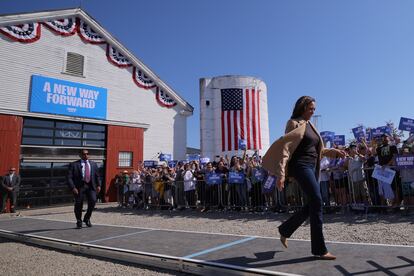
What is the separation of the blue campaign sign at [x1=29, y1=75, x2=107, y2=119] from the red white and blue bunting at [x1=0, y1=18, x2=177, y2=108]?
2319 mm

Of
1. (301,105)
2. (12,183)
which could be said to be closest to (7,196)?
(12,183)

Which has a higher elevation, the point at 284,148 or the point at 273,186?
the point at 284,148

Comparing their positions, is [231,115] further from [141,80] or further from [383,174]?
[383,174]

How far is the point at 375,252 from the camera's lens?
4.22 metres

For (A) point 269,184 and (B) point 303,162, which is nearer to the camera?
(B) point 303,162

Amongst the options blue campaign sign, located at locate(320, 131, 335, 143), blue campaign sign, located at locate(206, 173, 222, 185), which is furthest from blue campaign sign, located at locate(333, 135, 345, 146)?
blue campaign sign, located at locate(206, 173, 222, 185)

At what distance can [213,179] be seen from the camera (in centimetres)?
1156

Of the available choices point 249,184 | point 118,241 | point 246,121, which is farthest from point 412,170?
point 246,121

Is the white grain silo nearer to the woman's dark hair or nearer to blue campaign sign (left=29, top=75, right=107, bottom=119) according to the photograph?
blue campaign sign (left=29, top=75, right=107, bottom=119)

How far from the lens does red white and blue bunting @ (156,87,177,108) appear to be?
2339 cm

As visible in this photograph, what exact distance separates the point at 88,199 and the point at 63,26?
1479 centimetres

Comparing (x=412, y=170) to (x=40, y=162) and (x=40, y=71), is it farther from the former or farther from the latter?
(x=40, y=71)

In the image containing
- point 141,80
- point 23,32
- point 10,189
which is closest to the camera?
point 10,189

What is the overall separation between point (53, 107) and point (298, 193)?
14279mm
